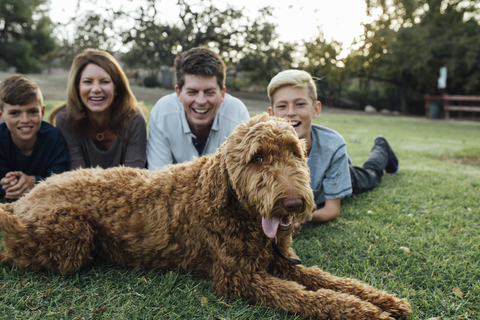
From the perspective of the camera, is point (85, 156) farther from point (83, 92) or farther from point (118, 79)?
point (118, 79)

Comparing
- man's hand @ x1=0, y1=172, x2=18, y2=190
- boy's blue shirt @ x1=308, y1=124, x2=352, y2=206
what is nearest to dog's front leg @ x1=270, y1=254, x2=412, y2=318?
boy's blue shirt @ x1=308, y1=124, x2=352, y2=206

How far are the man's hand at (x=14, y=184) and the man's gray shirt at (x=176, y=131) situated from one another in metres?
1.50

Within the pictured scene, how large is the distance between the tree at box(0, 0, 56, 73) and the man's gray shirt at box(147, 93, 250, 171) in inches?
1651

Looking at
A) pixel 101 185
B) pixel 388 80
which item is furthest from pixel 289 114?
pixel 388 80

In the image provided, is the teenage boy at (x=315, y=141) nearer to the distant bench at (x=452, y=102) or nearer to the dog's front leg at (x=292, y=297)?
the dog's front leg at (x=292, y=297)

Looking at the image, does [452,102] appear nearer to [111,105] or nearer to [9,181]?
[111,105]

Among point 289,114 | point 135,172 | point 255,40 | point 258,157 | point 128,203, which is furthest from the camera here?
point 255,40

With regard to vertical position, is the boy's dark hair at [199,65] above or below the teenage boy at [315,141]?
above

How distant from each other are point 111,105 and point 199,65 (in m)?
1.66

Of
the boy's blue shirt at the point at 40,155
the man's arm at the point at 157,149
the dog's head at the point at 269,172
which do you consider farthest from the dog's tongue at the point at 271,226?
the boy's blue shirt at the point at 40,155

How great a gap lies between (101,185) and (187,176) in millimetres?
719

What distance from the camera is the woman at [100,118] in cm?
448

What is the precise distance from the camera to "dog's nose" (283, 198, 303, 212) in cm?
209

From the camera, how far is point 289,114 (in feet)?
12.8
